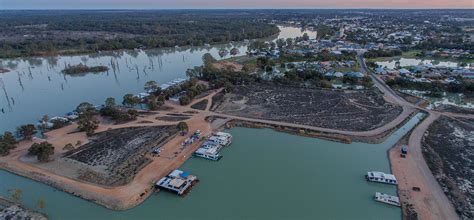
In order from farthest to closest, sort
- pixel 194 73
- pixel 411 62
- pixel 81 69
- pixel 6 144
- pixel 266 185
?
pixel 411 62 → pixel 81 69 → pixel 194 73 → pixel 6 144 → pixel 266 185

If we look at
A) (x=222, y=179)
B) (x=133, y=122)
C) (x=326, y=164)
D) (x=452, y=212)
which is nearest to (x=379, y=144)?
(x=326, y=164)

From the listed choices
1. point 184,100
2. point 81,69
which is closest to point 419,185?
point 184,100

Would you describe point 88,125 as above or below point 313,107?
above

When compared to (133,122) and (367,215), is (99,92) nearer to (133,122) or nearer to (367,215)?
(133,122)

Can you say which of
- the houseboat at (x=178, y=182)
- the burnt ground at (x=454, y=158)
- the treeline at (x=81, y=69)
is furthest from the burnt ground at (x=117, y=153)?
the treeline at (x=81, y=69)

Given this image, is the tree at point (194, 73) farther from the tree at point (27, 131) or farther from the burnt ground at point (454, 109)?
the burnt ground at point (454, 109)

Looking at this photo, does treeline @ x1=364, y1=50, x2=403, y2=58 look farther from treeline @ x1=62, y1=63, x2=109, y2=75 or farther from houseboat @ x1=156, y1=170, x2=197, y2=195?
treeline @ x1=62, y1=63, x2=109, y2=75

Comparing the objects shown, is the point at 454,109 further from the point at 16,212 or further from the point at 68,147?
the point at 16,212
